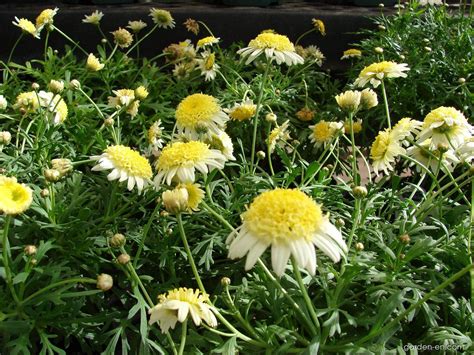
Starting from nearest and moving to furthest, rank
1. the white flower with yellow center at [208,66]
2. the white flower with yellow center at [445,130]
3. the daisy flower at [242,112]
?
the white flower with yellow center at [445,130] → the daisy flower at [242,112] → the white flower with yellow center at [208,66]

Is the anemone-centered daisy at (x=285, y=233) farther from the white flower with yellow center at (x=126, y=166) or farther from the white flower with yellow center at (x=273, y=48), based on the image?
the white flower with yellow center at (x=273, y=48)

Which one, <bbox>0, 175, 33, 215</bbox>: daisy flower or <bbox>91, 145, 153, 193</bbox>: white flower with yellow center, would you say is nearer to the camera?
<bbox>0, 175, 33, 215</bbox>: daisy flower

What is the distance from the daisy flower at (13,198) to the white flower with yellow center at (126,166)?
0.16 metres

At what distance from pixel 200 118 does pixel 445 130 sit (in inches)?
18.7

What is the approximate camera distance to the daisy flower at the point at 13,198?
85 cm

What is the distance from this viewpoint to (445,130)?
1.07 meters

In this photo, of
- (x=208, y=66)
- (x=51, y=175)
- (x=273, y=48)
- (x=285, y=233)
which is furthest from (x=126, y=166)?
(x=208, y=66)

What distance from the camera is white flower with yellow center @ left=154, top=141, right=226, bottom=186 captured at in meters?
0.95

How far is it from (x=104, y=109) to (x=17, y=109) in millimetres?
372

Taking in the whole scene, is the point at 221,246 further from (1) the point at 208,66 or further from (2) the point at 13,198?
(1) the point at 208,66

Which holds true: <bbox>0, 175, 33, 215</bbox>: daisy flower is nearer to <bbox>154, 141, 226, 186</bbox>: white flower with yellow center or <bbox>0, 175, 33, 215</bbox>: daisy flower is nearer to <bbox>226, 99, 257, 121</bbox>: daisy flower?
<bbox>154, 141, 226, 186</bbox>: white flower with yellow center

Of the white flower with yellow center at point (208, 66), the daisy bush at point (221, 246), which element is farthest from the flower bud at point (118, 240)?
the white flower with yellow center at point (208, 66)

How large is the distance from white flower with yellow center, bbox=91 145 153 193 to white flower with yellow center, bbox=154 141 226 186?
67 millimetres

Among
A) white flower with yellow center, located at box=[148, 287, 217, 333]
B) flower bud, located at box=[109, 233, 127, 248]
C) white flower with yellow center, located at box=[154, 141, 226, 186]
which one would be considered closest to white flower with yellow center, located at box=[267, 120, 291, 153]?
white flower with yellow center, located at box=[154, 141, 226, 186]
